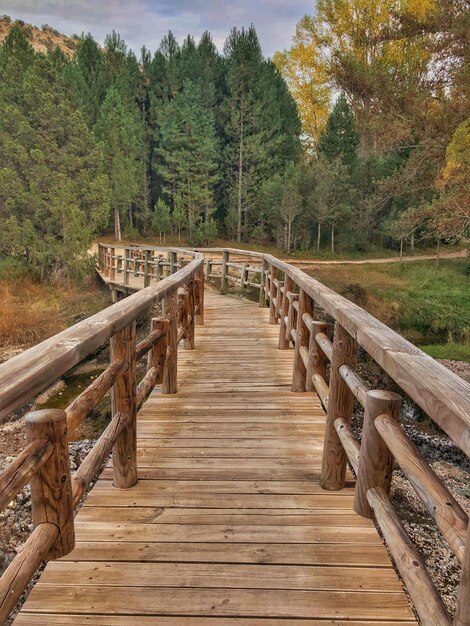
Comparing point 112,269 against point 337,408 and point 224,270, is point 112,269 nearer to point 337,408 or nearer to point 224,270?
point 224,270

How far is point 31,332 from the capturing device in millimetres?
12234

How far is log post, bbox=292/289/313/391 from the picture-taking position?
157 inches

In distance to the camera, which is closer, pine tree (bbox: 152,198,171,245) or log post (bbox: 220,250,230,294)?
log post (bbox: 220,250,230,294)

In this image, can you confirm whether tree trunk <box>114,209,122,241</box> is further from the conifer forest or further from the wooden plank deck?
the wooden plank deck

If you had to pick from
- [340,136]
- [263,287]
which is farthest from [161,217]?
[263,287]

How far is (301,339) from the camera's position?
410 cm

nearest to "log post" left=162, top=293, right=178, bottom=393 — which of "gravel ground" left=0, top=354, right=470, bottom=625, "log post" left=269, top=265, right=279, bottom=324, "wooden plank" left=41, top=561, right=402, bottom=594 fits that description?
"gravel ground" left=0, top=354, right=470, bottom=625

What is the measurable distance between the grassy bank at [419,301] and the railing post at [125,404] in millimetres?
10822

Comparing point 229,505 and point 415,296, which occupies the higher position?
point 229,505

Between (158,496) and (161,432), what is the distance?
897mm

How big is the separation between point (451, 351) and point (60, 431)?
12200 millimetres

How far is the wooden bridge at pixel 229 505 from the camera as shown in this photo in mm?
1403

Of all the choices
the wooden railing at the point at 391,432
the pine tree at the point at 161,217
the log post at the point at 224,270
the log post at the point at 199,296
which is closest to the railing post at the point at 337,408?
the wooden railing at the point at 391,432

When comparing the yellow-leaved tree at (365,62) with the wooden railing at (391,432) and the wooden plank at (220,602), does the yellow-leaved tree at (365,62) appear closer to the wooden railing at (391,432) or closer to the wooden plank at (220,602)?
the wooden railing at (391,432)
